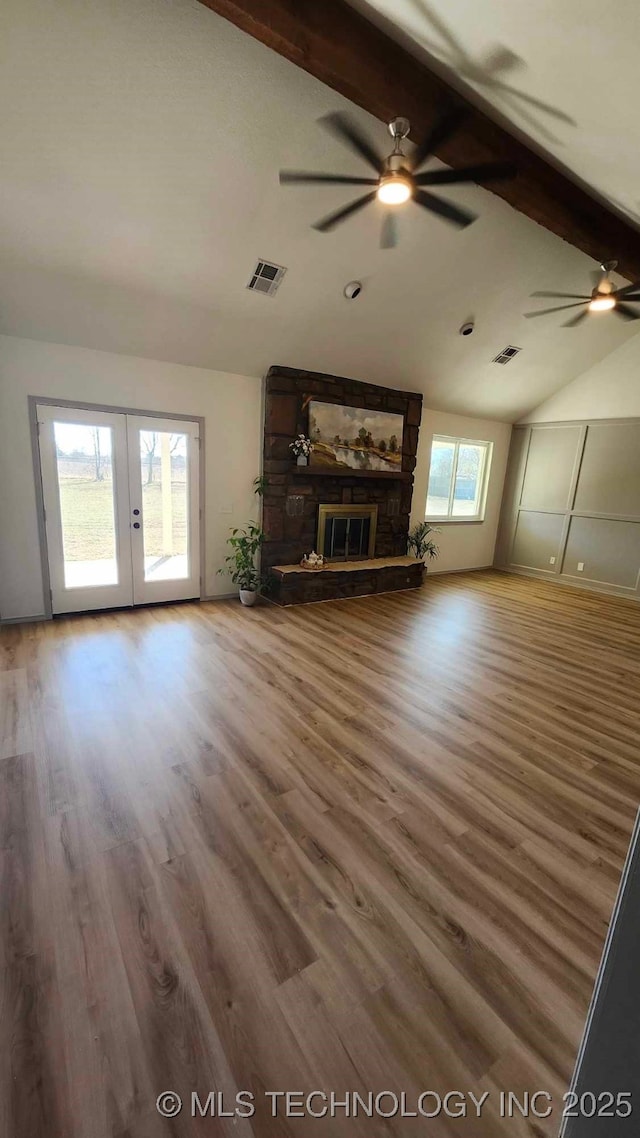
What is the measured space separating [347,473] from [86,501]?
301 cm

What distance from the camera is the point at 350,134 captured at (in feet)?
7.28

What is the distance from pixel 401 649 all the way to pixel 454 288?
11.6 ft

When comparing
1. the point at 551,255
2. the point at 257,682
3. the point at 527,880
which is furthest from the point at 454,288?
the point at 527,880

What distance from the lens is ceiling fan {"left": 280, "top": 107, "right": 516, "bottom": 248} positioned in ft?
7.25

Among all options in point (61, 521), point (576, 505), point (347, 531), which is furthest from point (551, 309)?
point (61, 521)

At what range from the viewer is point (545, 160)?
3.20m

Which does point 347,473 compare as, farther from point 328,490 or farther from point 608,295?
point 608,295

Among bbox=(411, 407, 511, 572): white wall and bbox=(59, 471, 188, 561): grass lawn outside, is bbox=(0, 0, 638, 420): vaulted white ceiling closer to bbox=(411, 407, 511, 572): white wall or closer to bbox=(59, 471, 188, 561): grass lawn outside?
bbox=(59, 471, 188, 561): grass lawn outside

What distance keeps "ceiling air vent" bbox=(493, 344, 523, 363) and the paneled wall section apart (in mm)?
1800

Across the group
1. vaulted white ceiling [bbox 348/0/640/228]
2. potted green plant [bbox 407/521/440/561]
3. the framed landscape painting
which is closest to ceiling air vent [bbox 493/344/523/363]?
the framed landscape painting

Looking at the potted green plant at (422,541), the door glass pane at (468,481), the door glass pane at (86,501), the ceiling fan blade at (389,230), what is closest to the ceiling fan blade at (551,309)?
the ceiling fan blade at (389,230)

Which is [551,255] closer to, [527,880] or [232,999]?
[527,880]

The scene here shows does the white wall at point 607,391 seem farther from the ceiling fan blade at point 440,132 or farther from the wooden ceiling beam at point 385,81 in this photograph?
the ceiling fan blade at point 440,132

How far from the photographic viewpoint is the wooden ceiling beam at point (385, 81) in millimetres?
2059
